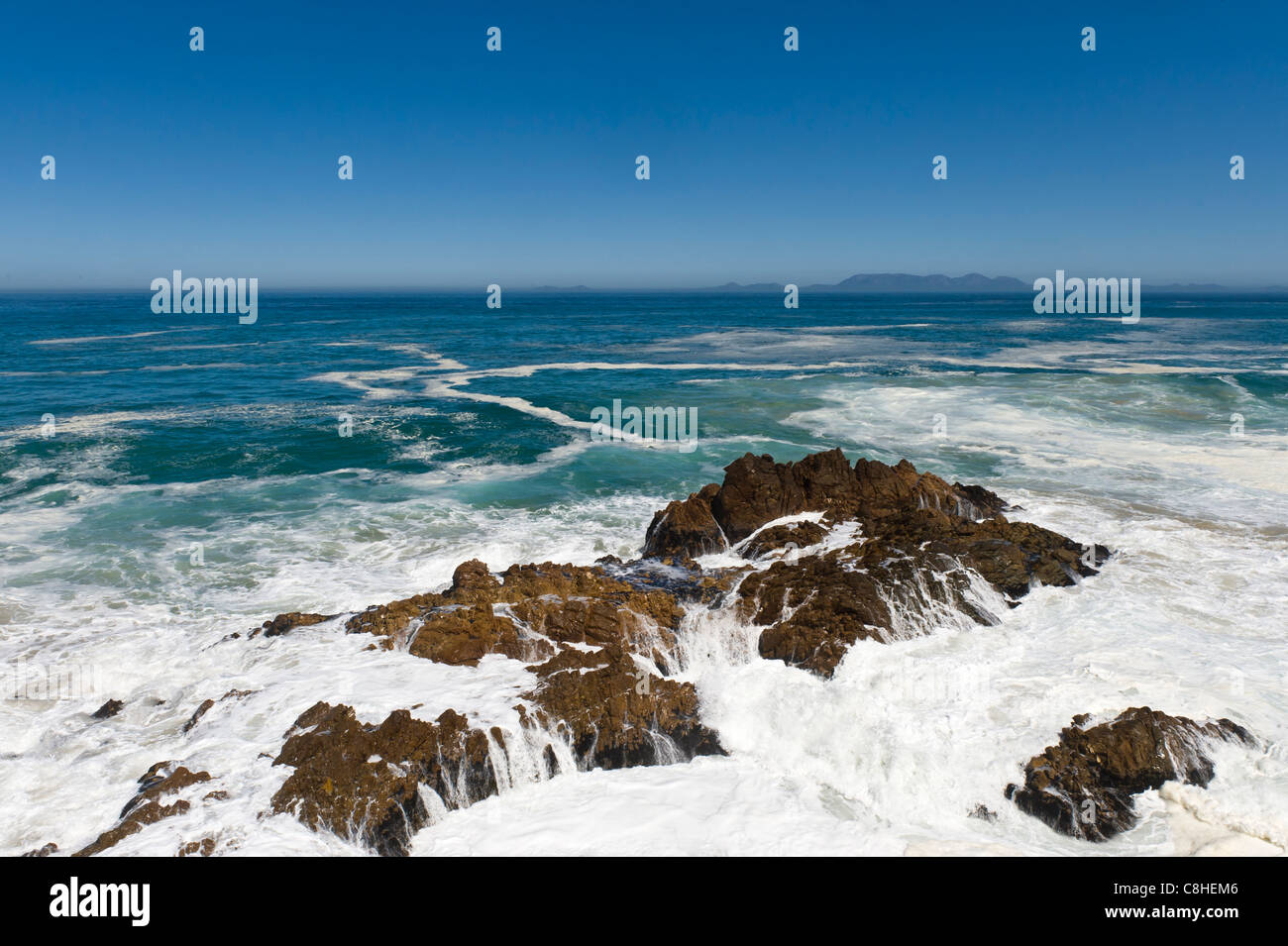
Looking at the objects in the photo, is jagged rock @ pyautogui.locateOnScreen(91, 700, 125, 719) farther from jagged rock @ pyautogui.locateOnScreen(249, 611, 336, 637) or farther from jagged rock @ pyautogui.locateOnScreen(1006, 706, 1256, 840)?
jagged rock @ pyautogui.locateOnScreen(1006, 706, 1256, 840)

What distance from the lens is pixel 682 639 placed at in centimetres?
1305

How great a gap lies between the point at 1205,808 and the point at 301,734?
39.1 feet

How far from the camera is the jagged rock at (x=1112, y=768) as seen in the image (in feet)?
29.3

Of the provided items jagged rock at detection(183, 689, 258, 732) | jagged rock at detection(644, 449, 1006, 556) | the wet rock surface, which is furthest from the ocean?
jagged rock at detection(644, 449, 1006, 556)

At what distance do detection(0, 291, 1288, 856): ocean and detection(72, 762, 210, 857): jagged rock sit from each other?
0.19m

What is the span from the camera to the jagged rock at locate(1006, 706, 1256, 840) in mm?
8930

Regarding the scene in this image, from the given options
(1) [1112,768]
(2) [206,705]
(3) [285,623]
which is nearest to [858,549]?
(1) [1112,768]

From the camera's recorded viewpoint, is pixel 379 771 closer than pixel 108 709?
Yes

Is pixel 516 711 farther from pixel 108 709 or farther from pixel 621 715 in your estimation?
pixel 108 709

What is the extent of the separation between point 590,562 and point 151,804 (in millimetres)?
10325

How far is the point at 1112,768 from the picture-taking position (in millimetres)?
9305

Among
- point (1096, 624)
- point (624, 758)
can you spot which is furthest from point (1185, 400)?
point (624, 758)

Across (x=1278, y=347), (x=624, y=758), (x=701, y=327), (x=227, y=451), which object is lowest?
(x=624, y=758)

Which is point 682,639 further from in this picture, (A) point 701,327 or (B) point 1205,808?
(A) point 701,327
